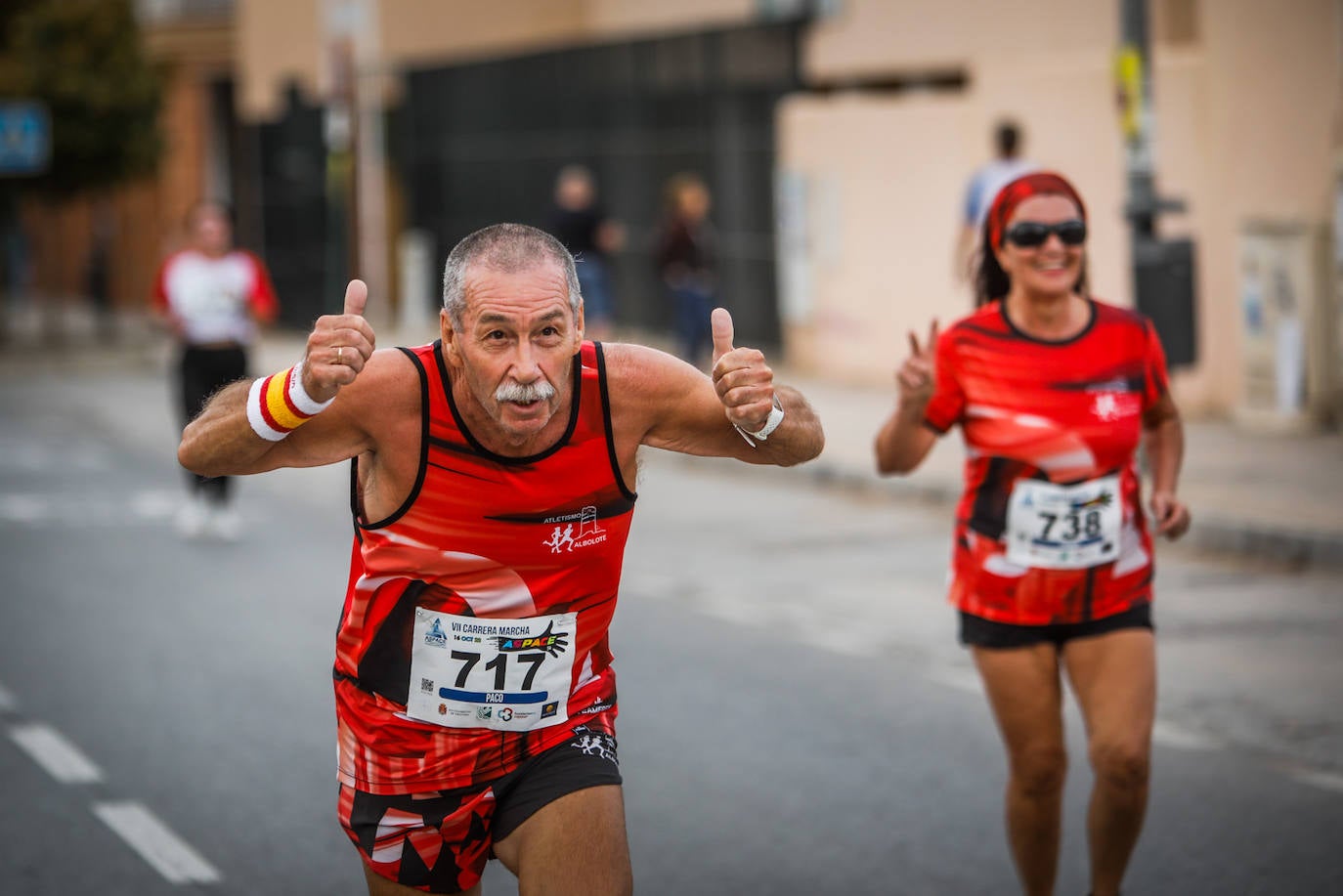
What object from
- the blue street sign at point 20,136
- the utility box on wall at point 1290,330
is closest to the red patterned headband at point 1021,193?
the utility box on wall at point 1290,330

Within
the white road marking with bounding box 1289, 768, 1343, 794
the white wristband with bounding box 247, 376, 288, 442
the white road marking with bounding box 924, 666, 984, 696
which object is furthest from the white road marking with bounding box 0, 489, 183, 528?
the white wristband with bounding box 247, 376, 288, 442

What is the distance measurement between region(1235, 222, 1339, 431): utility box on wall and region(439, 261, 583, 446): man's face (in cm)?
1256

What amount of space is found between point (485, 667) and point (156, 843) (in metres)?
3.08

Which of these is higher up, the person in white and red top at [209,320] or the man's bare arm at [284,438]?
the man's bare arm at [284,438]

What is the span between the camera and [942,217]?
1948cm

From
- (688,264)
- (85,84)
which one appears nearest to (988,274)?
(688,264)

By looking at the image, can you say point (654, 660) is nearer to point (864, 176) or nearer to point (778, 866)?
point (778, 866)

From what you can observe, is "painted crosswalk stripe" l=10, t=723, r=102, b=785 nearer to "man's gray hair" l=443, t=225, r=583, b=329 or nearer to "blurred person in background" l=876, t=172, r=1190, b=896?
"blurred person in background" l=876, t=172, r=1190, b=896

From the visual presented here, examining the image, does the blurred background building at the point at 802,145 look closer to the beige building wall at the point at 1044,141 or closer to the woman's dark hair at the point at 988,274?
the beige building wall at the point at 1044,141

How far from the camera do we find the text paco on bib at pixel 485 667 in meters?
4.12

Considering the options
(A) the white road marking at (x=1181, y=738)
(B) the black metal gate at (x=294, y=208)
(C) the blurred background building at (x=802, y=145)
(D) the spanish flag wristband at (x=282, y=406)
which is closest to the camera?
(D) the spanish flag wristband at (x=282, y=406)

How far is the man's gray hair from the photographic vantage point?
3.90 m

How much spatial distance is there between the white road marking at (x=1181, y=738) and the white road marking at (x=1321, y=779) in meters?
0.45

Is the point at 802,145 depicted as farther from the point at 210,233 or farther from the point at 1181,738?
the point at 1181,738
